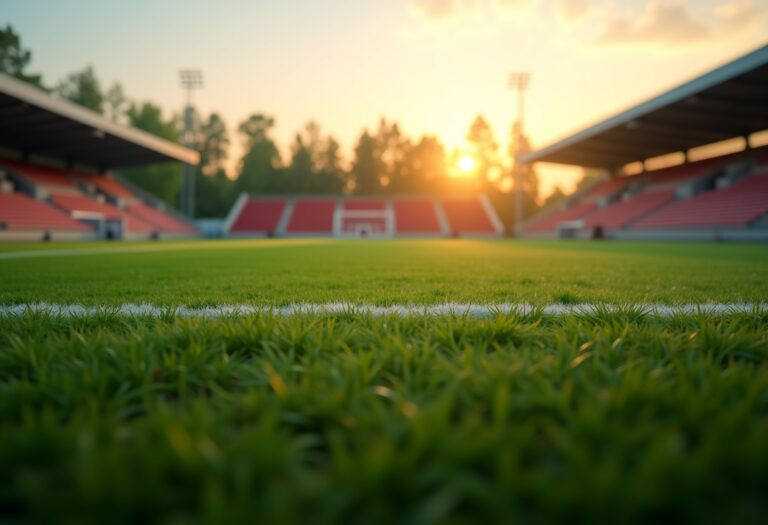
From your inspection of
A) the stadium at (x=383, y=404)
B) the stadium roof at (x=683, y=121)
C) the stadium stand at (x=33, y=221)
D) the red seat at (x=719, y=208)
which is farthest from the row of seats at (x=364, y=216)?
the stadium at (x=383, y=404)

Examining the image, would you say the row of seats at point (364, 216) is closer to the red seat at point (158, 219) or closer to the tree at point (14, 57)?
the red seat at point (158, 219)

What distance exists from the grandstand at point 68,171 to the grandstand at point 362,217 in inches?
334

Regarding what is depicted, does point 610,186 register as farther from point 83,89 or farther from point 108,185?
point 83,89

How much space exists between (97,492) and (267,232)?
4105 centimetres

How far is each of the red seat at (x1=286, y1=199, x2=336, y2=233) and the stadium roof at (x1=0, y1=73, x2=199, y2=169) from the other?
11.6 metres

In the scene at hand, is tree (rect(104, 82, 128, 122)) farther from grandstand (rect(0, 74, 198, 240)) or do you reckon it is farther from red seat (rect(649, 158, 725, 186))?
red seat (rect(649, 158, 725, 186))

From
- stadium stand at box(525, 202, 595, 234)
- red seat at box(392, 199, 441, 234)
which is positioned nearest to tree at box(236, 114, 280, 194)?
red seat at box(392, 199, 441, 234)

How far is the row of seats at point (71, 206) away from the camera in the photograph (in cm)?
2202

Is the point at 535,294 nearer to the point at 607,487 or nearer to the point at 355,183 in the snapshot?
the point at 607,487

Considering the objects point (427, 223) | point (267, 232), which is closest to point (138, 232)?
point (267, 232)

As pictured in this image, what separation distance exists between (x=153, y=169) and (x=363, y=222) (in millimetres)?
27549

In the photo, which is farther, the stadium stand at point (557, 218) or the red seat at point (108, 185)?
the stadium stand at point (557, 218)

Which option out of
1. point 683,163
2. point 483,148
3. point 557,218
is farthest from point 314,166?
point 683,163

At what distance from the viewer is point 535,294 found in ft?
12.7
